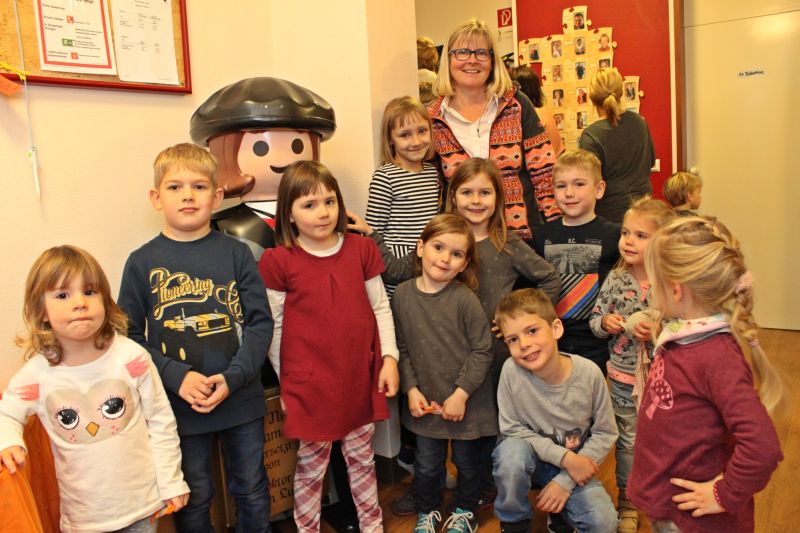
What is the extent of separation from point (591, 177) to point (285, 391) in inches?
48.0

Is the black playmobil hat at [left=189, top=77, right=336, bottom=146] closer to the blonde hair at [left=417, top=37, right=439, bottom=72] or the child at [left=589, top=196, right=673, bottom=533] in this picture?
the child at [left=589, top=196, right=673, bottom=533]

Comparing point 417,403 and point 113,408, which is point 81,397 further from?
point 417,403

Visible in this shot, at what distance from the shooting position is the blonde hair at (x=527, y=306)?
1799 millimetres

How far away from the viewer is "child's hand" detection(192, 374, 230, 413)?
5.21ft

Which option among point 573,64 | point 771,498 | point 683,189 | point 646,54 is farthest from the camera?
point 573,64

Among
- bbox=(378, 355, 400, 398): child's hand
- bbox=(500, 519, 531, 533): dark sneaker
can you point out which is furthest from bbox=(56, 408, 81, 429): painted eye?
bbox=(500, 519, 531, 533): dark sneaker

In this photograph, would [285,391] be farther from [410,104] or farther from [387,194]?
[410,104]

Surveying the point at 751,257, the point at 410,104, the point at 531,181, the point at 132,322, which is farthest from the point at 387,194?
the point at 751,257

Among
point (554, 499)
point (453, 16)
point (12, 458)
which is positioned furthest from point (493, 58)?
point (453, 16)

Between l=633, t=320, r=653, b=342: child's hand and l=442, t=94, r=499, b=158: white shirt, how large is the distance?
83 centimetres

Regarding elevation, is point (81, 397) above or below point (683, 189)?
below

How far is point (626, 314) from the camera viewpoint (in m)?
1.94

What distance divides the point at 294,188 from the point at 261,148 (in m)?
0.20

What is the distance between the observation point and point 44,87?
1782mm
